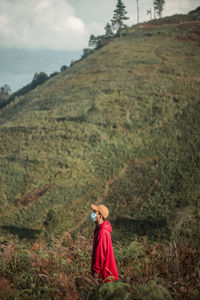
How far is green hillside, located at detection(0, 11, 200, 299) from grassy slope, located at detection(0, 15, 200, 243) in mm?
78

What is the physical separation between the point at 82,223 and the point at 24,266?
10.8 metres

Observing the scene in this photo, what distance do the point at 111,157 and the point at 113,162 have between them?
694 mm

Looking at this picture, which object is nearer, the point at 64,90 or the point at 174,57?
the point at 64,90

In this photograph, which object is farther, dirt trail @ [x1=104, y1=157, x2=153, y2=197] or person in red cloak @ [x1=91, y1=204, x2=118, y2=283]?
dirt trail @ [x1=104, y1=157, x2=153, y2=197]

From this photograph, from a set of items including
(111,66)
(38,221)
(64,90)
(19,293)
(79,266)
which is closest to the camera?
(19,293)

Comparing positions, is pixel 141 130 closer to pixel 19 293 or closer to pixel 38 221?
pixel 38 221

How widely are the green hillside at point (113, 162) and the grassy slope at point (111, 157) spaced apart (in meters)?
0.08

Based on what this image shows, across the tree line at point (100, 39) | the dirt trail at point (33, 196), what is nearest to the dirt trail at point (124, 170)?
the dirt trail at point (33, 196)

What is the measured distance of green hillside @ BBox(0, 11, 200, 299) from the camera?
13.7 meters

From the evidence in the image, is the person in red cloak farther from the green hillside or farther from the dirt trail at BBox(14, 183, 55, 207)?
the dirt trail at BBox(14, 183, 55, 207)

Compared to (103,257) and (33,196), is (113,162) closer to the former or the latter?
(33,196)

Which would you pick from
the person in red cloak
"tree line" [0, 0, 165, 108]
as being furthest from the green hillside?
"tree line" [0, 0, 165, 108]

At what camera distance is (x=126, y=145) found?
71.2ft

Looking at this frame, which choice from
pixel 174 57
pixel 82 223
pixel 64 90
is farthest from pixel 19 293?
pixel 174 57
